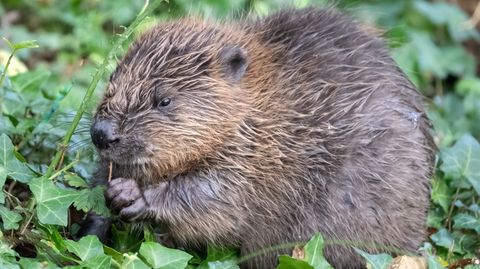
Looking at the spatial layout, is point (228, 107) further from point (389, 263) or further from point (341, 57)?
point (389, 263)

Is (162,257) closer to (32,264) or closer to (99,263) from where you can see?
(99,263)

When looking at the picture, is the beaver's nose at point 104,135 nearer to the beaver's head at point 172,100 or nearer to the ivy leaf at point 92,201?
the beaver's head at point 172,100

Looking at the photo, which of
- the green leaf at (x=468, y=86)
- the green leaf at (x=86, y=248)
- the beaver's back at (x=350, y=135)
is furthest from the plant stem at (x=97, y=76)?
the green leaf at (x=468, y=86)

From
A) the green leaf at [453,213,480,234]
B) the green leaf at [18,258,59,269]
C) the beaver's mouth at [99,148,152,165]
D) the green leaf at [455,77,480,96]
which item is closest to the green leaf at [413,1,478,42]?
the green leaf at [455,77,480,96]

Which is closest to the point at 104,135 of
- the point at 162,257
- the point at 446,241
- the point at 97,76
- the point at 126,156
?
the point at 126,156

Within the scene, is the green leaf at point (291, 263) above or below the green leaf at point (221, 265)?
above

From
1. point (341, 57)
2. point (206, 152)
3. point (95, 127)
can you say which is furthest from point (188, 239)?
→ point (341, 57)

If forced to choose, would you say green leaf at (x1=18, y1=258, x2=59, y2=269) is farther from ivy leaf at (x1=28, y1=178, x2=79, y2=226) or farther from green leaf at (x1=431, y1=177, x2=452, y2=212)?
green leaf at (x1=431, y1=177, x2=452, y2=212)
